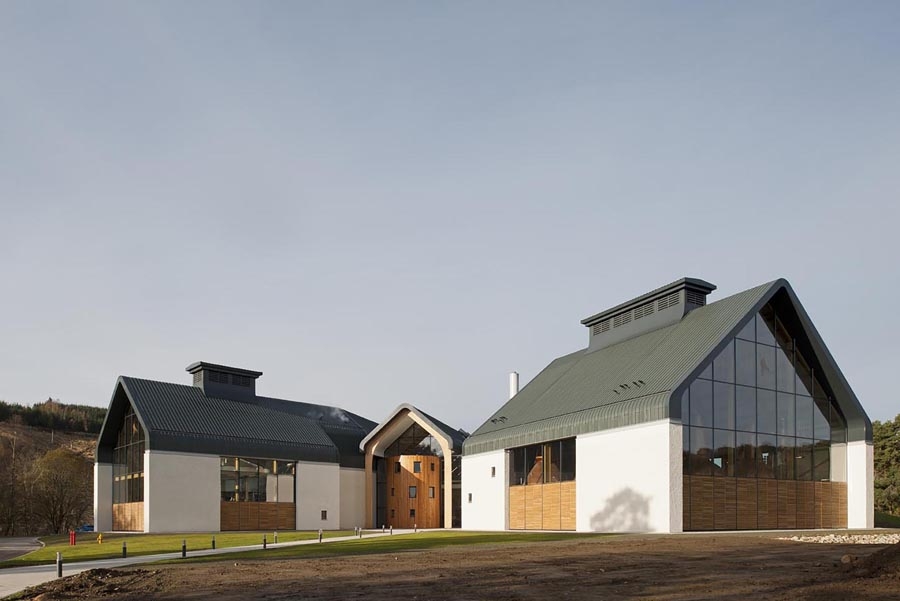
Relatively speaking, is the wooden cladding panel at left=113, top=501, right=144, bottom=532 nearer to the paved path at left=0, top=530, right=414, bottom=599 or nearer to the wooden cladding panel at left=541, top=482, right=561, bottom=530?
the paved path at left=0, top=530, right=414, bottom=599

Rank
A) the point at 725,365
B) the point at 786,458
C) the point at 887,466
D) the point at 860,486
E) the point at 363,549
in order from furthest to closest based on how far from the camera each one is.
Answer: the point at 887,466 → the point at 860,486 → the point at 786,458 → the point at 725,365 → the point at 363,549

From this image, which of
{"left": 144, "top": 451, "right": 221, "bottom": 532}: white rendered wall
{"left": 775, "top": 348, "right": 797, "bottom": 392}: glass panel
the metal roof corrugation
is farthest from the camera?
{"left": 144, "top": 451, "right": 221, "bottom": 532}: white rendered wall

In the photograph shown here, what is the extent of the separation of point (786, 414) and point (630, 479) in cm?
858

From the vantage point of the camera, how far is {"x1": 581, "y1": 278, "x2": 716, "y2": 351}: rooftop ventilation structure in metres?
41.6

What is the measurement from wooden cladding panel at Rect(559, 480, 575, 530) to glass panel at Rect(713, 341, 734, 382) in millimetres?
8281

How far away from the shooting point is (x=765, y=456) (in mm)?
36531

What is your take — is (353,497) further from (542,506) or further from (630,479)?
(630,479)

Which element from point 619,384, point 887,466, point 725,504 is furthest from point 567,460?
point 887,466

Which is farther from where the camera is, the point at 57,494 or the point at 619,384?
the point at 57,494

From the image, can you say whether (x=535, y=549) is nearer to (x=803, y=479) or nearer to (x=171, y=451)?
(x=803, y=479)

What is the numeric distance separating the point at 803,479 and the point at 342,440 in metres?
31.5

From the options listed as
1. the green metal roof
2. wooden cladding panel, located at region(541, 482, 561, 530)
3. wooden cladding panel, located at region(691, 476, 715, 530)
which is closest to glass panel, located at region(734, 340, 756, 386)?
the green metal roof

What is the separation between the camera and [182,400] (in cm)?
5169

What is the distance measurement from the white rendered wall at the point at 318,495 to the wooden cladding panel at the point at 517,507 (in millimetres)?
15120
